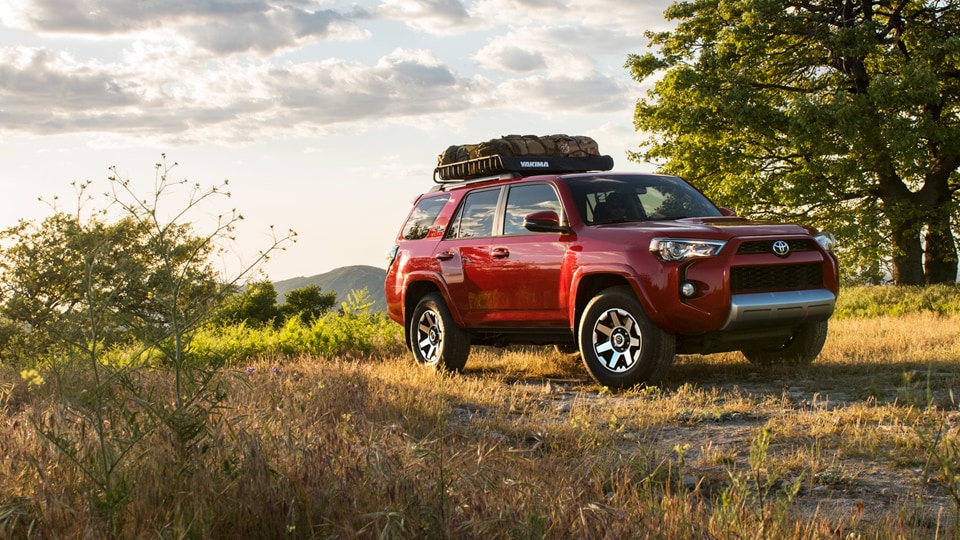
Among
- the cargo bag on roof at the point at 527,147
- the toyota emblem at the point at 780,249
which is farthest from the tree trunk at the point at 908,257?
the toyota emblem at the point at 780,249

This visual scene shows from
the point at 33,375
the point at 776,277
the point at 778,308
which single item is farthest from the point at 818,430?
the point at 33,375

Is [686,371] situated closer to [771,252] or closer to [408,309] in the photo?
[771,252]

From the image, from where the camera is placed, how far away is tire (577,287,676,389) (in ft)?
27.7

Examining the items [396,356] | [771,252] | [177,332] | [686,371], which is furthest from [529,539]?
[396,356]

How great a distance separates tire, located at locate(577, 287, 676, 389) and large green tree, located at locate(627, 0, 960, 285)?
15.4 m

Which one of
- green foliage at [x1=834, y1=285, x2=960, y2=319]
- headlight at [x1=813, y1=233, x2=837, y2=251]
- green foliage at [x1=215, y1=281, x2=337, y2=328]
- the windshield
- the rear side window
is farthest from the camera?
green foliage at [x1=215, y1=281, x2=337, y2=328]

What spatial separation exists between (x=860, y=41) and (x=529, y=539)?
2310 centimetres

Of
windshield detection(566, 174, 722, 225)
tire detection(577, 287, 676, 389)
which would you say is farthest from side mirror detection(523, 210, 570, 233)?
tire detection(577, 287, 676, 389)

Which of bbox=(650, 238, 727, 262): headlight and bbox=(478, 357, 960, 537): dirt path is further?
bbox=(650, 238, 727, 262): headlight

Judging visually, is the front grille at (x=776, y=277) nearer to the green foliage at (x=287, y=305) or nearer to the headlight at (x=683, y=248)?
the headlight at (x=683, y=248)

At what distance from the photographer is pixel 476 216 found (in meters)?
10.3

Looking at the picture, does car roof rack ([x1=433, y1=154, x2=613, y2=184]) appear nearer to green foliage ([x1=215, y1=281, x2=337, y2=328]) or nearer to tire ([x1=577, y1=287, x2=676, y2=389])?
tire ([x1=577, y1=287, x2=676, y2=389])

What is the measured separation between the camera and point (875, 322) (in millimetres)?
14812

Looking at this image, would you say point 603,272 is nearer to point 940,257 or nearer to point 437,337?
point 437,337
